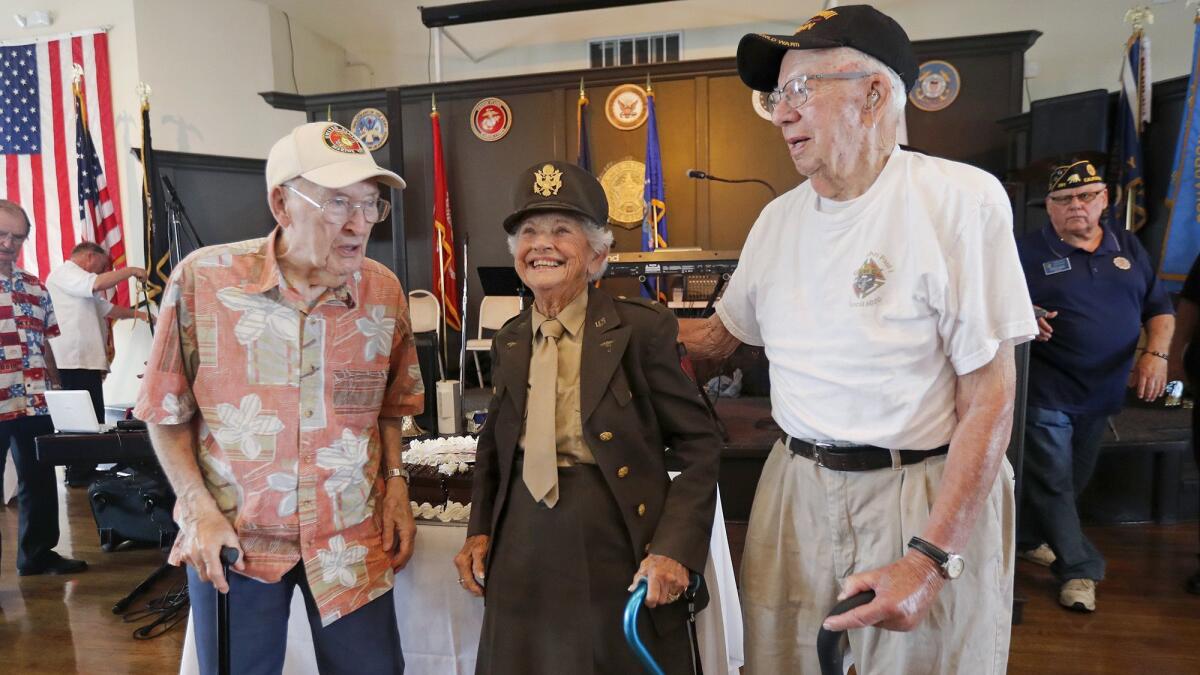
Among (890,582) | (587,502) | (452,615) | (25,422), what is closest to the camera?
(890,582)

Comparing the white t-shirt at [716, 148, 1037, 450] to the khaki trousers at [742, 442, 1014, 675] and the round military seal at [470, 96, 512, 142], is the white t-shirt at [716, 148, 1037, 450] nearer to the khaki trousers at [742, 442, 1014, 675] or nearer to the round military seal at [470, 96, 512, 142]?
the khaki trousers at [742, 442, 1014, 675]

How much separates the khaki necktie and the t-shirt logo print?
1.95 feet

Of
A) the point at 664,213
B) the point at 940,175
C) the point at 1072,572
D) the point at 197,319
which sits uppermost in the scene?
the point at 664,213

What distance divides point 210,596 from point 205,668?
167 millimetres

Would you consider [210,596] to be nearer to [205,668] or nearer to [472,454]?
[205,668]

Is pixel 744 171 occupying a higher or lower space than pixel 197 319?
higher

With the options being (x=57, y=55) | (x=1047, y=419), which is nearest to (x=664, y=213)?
(x=1047, y=419)

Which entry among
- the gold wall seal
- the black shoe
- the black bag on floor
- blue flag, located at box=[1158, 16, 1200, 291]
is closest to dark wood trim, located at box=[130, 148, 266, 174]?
the gold wall seal

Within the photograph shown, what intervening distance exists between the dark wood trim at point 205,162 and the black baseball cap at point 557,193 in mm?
6900

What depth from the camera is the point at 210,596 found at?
1.44 m

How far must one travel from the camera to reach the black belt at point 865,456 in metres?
1.18

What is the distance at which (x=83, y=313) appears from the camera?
4.95 m

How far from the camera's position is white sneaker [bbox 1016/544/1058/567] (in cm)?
337

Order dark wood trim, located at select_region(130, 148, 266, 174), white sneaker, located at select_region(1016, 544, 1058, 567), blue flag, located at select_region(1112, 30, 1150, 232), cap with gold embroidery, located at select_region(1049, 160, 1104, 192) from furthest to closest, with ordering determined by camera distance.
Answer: dark wood trim, located at select_region(130, 148, 266, 174)
blue flag, located at select_region(1112, 30, 1150, 232)
white sneaker, located at select_region(1016, 544, 1058, 567)
cap with gold embroidery, located at select_region(1049, 160, 1104, 192)
